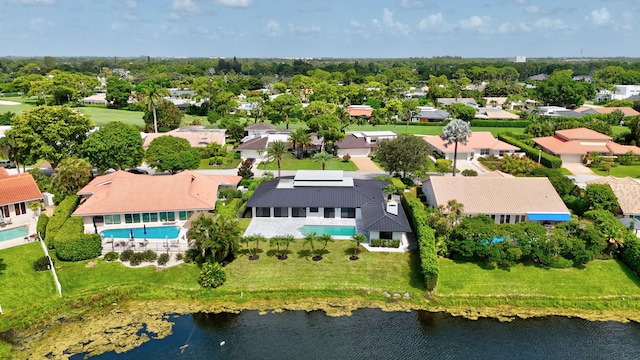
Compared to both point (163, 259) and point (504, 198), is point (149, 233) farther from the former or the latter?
point (504, 198)

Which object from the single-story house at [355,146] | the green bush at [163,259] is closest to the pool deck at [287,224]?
the green bush at [163,259]

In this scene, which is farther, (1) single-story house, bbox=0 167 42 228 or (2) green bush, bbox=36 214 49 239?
(1) single-story house, bbox=0 167 42 228

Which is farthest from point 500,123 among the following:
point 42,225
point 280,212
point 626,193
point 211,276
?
point 42,225

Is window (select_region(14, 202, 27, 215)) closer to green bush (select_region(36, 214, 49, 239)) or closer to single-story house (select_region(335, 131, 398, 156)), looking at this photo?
green bush (select_region(36, 214, 49, 239))

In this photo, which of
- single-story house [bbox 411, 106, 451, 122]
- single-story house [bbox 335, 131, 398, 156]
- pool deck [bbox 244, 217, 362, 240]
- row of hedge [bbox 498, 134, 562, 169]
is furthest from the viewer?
single-story house [bbox 411, 106, 451, 122]

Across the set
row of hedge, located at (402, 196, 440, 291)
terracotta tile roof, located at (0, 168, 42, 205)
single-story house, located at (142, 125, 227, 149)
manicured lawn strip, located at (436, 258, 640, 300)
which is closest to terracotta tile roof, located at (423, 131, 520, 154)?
row of hedge, located at (402, 196, 440, 291)

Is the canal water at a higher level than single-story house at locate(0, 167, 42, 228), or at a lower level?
lower

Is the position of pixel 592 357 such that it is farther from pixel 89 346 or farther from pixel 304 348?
pixel 89 346
